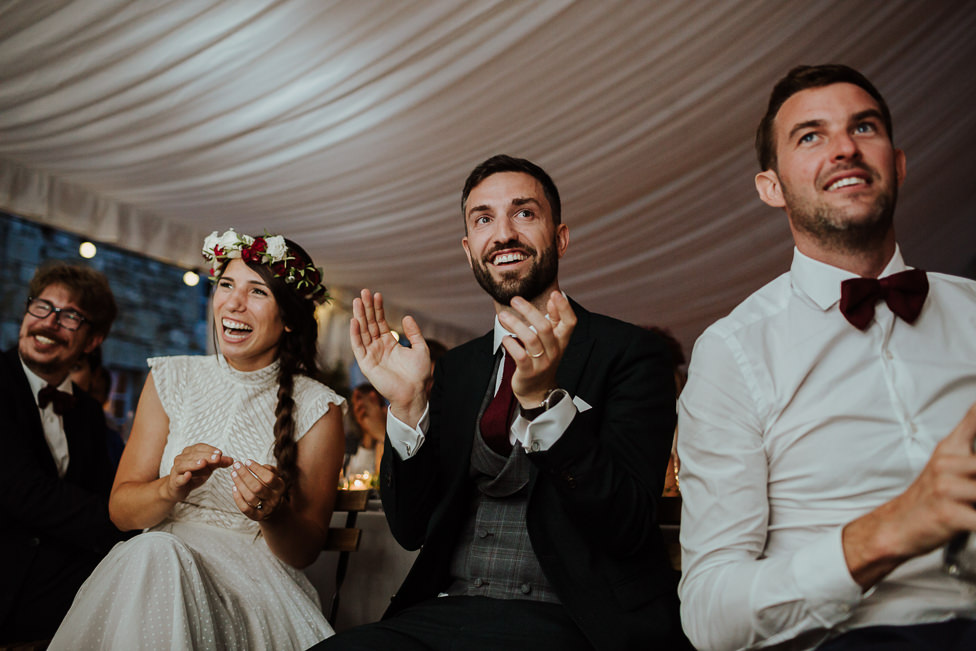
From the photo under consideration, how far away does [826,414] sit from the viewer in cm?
126

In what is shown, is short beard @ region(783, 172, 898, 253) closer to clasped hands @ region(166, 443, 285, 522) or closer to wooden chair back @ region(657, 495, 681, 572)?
wooden chair back @ region(657, 495, 681, 572)

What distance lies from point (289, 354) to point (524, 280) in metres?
0.96

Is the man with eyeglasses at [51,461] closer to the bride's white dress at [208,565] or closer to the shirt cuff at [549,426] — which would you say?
the bride's white dress at [208,565]

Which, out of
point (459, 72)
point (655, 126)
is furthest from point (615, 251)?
point (459, 72)

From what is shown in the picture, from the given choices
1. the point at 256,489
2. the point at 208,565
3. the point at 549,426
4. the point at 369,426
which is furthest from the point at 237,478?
the point at 369,426

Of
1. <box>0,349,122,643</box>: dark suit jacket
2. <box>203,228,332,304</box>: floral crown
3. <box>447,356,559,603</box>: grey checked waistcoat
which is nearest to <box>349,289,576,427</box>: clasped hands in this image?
<box>447,356,559,603</box>: grey checked waistcoat

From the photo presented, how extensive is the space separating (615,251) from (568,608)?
226 inches

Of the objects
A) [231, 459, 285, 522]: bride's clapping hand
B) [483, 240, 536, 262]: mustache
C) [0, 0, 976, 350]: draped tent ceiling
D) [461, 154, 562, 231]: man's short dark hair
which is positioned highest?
[0, 0, 976, 350]: draped tent ceiling

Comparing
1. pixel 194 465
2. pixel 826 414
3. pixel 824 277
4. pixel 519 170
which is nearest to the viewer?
pixel 826 414

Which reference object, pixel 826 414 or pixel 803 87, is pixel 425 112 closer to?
pixel 803 87

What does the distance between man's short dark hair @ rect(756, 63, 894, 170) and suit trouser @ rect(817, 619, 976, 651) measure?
0.85 metres

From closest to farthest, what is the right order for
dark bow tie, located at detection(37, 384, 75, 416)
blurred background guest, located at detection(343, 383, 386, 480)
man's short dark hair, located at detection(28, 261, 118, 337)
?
dark bow tie, located at detection(37, 384, 75, 416), man's short dark hair, located at detection(28, 261, 118, 337), blurred background guest, located at detection(343, 383, 386, 480)

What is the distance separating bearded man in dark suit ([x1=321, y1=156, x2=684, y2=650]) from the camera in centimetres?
147

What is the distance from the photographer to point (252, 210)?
19.8ft
